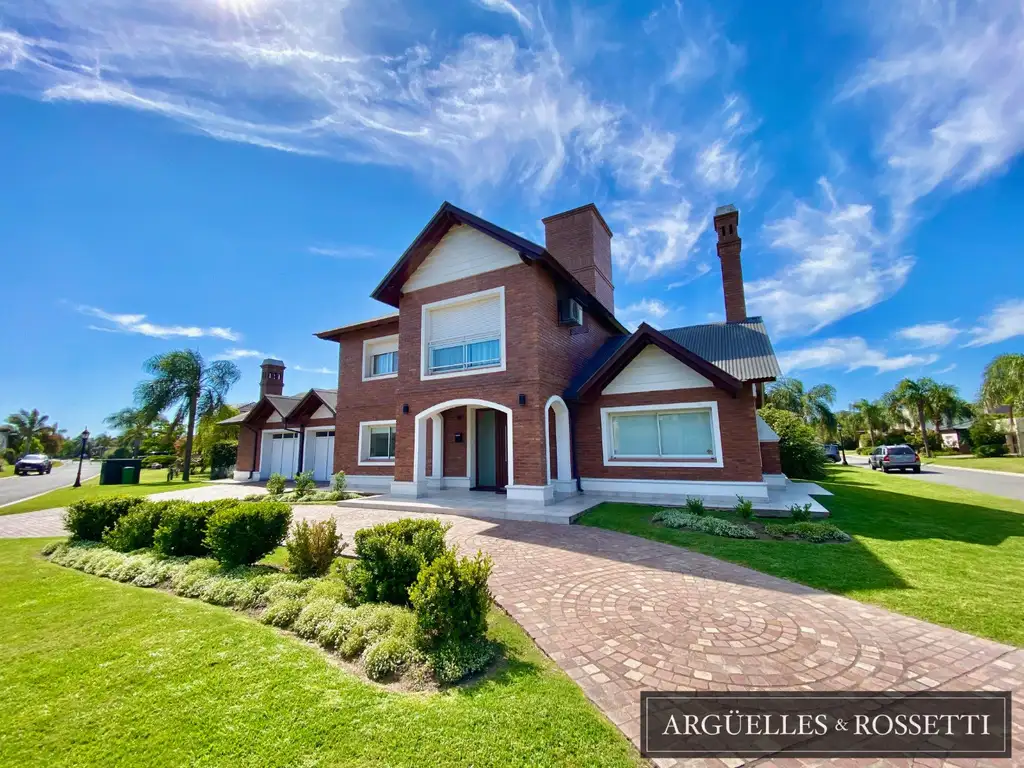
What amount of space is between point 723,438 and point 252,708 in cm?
1135

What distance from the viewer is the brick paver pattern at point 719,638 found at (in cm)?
332

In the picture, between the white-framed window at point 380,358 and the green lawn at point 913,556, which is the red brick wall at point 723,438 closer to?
the green lawn at point 913,556

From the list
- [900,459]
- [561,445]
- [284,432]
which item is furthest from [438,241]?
[900,459]

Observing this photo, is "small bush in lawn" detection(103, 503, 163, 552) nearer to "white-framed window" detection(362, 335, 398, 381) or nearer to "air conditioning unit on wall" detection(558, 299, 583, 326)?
"white-framed window" detection(362, 335, 398, 381)

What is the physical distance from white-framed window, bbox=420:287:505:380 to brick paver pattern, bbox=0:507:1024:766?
7356 millimetres

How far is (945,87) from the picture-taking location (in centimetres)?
999

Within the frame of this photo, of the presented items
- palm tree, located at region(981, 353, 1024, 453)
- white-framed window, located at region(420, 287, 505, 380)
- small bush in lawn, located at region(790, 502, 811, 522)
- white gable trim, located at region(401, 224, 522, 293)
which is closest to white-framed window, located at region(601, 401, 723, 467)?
small bush in lawn, located at region(790, 502, 811, 522)

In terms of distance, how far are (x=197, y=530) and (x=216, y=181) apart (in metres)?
10.2

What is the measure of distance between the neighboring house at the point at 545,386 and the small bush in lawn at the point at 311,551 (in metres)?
5.79

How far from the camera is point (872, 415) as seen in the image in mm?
54062

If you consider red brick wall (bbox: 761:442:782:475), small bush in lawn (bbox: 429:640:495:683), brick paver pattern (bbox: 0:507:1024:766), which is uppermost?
red brick wall (bbox: 761:442:782:475)

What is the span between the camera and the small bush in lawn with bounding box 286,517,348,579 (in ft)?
19.7

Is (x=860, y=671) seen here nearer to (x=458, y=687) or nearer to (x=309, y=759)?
(x=458, y=687)

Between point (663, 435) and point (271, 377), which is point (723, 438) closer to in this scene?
point (663, 435)
